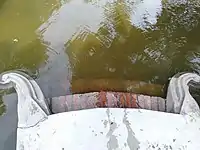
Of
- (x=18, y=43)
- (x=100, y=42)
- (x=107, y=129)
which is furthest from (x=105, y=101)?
(x=18, y=43)

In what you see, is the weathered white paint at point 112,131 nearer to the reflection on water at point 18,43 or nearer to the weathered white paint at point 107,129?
the weathered white paint at point 107,129

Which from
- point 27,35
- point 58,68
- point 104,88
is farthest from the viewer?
point 27,35

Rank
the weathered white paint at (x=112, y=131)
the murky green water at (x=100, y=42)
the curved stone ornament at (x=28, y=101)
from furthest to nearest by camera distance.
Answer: the murky green water at (x=100, y=42) < the curved stone ornament at (x=28, y=101) < the weathered white paint at (x=112, y=131)

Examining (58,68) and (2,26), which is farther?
(2,26)

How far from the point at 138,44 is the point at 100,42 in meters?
0.24

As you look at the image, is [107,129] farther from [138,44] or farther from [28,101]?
[138,44]

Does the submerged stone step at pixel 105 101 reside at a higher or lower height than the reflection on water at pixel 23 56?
lower

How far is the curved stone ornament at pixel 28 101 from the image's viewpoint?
6.66ft

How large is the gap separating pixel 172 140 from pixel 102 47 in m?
0.98

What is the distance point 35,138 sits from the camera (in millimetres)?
1925

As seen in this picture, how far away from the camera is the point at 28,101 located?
2.13 meters

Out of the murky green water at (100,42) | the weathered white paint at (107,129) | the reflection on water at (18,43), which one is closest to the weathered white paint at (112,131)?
the weathered white paint at (107,129)

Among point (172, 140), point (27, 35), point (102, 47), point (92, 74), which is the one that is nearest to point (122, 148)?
point (172, 140)

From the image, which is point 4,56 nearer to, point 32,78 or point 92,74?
point 32,78
